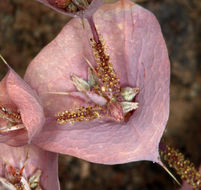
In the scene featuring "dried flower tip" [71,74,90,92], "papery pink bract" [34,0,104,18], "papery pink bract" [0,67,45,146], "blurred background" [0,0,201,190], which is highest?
"papery pink bract" [34,0,104,18]

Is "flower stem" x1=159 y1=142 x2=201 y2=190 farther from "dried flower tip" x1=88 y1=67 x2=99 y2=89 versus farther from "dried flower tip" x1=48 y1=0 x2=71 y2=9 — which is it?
"dried flower tip" x1=48 y1=0 x2=71 y2=9

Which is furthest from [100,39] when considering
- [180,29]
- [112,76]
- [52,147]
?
[180,29]

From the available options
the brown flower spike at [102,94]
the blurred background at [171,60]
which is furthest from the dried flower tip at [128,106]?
the blurred background at [171,60]

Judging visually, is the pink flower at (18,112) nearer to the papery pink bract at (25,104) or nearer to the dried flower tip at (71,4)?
the papery pink bract at (25,104)

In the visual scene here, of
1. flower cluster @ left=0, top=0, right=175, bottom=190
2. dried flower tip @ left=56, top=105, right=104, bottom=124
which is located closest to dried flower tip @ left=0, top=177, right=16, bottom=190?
flower cluster @ left=0, top=0, right=175, bottom=190

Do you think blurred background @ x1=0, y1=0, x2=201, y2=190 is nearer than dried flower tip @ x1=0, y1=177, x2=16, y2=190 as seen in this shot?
No

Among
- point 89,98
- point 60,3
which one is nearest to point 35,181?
point 89,98

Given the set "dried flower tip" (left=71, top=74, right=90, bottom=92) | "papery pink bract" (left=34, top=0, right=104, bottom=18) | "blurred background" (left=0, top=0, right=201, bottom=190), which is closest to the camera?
"papery pink bract" (left=34, top=0, right=104, bottom=18)
